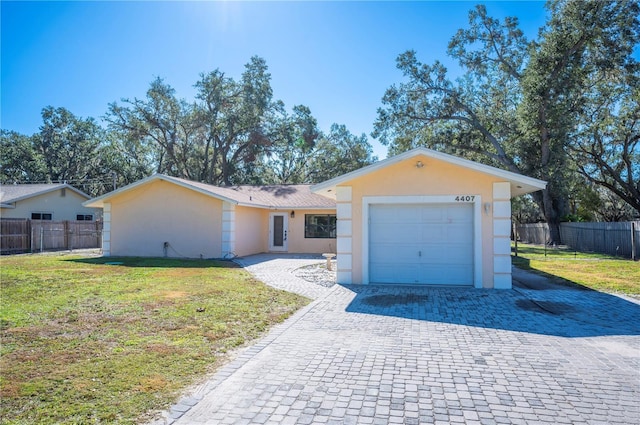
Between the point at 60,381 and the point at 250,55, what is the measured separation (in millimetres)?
33906

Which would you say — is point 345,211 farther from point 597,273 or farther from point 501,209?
point 597,273

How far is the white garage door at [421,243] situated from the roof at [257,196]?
7011 millimetres

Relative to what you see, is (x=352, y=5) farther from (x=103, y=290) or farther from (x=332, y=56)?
(x=103, y=290)

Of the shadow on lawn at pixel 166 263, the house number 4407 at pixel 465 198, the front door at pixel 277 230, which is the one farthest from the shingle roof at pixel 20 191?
the house number 4407 at pixel 465 198

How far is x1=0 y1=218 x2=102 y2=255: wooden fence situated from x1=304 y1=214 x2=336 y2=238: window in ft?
44.2

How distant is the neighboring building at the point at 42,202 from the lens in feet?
74.5

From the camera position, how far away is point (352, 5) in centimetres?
1138

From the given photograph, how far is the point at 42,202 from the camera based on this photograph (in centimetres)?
2434

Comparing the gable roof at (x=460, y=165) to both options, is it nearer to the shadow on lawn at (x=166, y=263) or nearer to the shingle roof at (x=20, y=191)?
the shadow on lawn at (x=166, y=263)

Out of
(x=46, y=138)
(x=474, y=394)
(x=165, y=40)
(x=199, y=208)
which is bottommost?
(x=474, y=394)

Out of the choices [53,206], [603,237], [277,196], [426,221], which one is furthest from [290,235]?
[603,237]

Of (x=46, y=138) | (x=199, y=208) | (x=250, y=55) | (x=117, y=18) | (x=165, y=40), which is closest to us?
(x=117, y=18)

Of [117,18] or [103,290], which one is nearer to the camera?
[103,290]

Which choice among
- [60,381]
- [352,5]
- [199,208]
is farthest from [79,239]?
[60,381]
